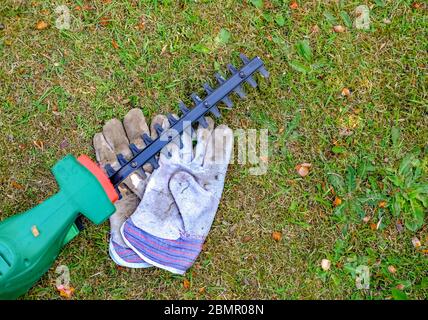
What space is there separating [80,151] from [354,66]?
6.38 feet

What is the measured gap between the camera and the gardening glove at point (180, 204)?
311 cm

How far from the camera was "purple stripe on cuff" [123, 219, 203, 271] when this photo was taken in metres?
3.11

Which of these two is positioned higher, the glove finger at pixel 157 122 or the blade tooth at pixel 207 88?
the blade tooth at pixel 207 88

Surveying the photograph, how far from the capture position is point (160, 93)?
3.23 m

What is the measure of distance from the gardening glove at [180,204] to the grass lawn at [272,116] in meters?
0.13

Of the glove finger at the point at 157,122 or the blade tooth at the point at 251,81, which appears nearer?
the blade tooth at the point at 251,81

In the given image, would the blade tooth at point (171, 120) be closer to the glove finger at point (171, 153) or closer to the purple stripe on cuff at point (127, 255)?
the glove finger at point (171, 153)

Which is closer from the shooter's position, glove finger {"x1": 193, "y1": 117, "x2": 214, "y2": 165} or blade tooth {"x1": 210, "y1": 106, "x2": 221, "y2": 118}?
blade tooth {"x1": 210, "y1": 106, "x2": 221, "y2": 118}

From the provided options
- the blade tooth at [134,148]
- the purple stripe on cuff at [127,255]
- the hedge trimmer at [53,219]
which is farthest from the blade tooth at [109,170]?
the purple stripe on cuff at [127,255]

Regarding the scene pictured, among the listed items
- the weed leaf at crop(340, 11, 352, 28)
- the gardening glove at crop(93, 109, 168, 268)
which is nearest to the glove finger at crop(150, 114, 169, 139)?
the gardening glove at crop(93, 109, 168, 268)

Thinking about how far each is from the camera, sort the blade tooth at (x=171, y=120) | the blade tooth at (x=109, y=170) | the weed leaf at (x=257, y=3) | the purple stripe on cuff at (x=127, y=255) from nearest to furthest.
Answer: the blade tooth at (x=109, y=170), the blade tooth at (x=171, y=120), the purple stripe on cuff at (x=127, y=255), the weed leaf at (x=257, y=3)

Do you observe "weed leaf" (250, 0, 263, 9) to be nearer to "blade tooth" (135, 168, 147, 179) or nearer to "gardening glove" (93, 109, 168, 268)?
"gardening glove" (93, 109, 168, 268)

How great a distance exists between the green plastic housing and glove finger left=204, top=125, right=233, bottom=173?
0.76m
